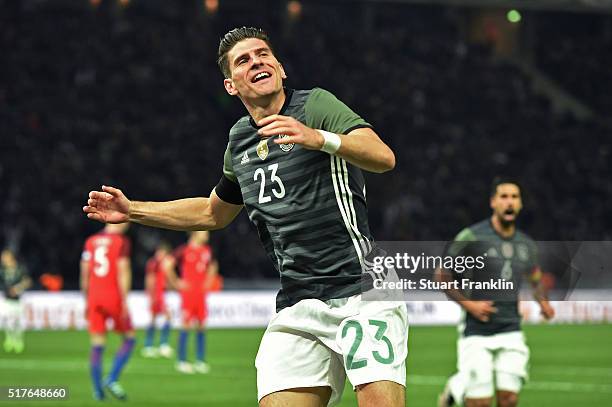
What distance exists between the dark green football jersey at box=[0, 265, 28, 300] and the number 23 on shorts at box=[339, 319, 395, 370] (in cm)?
1887

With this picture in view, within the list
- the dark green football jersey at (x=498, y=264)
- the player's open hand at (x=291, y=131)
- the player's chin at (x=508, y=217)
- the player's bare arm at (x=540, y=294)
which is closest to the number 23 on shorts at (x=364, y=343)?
the player's open hand at (x=291, y=131)

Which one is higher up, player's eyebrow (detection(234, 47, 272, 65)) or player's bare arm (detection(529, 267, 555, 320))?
player's eyebrow (detection(234, 47, 272, 65))

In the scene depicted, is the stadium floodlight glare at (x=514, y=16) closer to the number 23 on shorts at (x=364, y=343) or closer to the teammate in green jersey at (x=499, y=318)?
the teammate in green jersey at (x=499, y=318)

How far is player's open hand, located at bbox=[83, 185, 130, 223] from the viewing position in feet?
19.8

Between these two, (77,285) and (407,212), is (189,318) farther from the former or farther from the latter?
(407,212)

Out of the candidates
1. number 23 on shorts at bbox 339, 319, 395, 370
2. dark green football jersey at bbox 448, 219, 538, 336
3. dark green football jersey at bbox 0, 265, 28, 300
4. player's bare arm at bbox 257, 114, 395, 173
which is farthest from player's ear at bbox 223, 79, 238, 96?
dark green football jersey at bbox 0, 265, 28, 300

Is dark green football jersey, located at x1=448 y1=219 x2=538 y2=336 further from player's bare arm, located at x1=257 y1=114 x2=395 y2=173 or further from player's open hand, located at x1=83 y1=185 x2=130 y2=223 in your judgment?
player's bare arm, located at x1=257 y1=114 x2=395 y2=173

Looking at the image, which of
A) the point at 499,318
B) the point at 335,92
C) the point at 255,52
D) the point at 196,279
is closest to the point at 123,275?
the point at 196,279

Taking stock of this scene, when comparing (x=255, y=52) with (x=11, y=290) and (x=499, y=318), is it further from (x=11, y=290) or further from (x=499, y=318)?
(x=11, y=290)

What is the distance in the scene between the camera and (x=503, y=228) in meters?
10.1

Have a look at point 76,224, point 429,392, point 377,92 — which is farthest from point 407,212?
point 429,392

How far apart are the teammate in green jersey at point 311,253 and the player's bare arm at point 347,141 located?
0.26 metres

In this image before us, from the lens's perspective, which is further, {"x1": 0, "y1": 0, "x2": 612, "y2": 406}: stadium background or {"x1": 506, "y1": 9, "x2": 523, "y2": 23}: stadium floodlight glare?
{"x1": 506, "y1": 9, "x2": 523, "y2": 23}: stadium floodlight glare

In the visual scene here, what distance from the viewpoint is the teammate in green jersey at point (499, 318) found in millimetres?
9906
